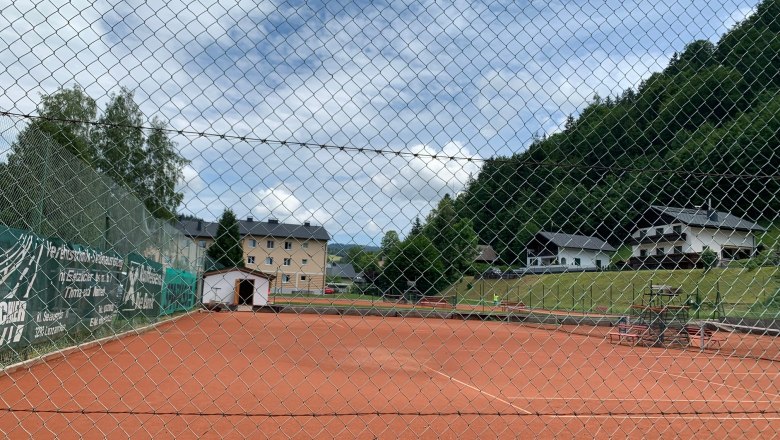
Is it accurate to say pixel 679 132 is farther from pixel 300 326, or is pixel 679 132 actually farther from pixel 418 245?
pixel 300 326

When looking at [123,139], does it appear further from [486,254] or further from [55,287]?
[55,287]

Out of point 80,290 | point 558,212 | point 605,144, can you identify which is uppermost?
point 605,144

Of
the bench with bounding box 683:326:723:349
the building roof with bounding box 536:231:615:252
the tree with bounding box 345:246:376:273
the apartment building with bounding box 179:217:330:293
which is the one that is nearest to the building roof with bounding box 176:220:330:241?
the apartment building with bounding box 179:217:330:293

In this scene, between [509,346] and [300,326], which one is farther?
[300,326]

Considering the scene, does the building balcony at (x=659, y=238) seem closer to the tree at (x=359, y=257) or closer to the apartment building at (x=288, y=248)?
the tree at (x=359, y=257)

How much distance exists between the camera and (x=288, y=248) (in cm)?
253

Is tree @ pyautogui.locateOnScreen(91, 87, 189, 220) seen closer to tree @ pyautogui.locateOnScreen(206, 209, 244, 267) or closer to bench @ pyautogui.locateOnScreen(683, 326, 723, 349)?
tree @ pyautogui.locateOnScreen(206, 209, 244, 267)

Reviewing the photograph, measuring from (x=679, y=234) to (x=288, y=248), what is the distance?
205cm

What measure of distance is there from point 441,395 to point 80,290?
20.2 ft

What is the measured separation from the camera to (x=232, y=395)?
737 cm

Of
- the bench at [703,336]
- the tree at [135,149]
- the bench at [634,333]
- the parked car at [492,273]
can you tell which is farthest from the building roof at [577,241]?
the bench at [703,336]

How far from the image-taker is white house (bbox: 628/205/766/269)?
3242mm

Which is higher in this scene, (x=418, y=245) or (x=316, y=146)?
(x=316, y=146)

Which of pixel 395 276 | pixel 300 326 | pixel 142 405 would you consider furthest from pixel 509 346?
pixel 395 276
